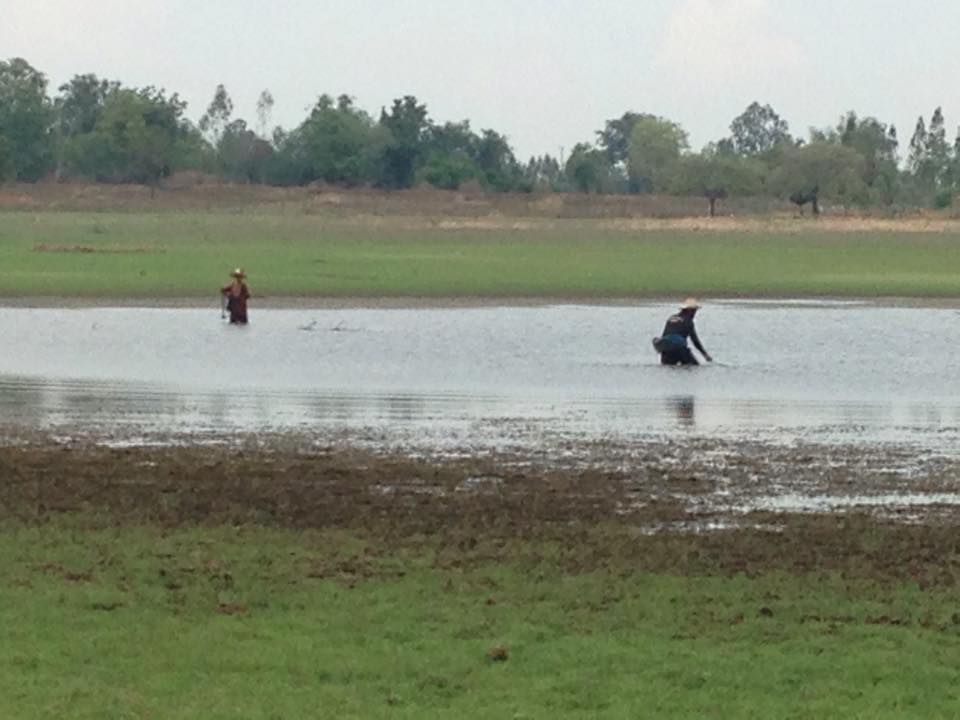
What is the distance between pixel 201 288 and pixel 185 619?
1602 inches

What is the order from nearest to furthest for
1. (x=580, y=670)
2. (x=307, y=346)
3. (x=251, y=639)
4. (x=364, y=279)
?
1. (x=580, y=670)
2. (x=251, y=639)
3. (x=307, y=346)
4. (x=364, y=279)

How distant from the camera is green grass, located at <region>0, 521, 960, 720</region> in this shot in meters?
9.25

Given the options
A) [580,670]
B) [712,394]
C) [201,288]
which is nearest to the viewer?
[580,670]

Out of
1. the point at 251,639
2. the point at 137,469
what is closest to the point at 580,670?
the point at 251,639

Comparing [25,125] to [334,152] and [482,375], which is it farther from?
[482,375]

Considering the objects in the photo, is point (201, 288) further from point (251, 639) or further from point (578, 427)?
point (251, 639)

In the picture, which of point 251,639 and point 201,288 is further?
point 201,288

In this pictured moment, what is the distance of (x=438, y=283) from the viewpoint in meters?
53.3

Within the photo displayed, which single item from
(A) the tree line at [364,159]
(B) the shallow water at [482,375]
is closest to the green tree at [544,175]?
(A) the tree line at [364,159]

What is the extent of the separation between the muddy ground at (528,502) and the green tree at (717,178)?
11511 centimetres

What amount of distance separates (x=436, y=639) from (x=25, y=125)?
127 meters

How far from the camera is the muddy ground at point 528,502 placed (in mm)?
13406

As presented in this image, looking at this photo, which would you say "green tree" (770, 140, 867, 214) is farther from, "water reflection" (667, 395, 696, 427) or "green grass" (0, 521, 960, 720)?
"green grass" (0, 521, 960, 720)

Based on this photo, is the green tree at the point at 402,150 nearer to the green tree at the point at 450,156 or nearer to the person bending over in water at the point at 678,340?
the green tree at the point at 450,156
